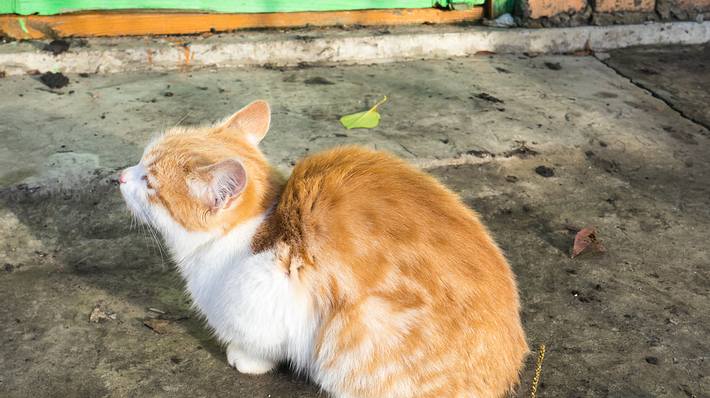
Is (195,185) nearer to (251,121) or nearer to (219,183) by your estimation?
(219,183)

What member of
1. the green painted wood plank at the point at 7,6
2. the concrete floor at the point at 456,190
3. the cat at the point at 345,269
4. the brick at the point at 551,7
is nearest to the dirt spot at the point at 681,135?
the concrete floor at the point at 456,190

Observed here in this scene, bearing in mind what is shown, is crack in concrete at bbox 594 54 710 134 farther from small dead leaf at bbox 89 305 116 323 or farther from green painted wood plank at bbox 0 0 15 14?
green painted wood plank at bbox 0 0 15 14

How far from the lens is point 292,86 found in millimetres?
4797

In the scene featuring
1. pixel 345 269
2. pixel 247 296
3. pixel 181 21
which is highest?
pixel 181 21

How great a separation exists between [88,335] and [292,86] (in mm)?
2355

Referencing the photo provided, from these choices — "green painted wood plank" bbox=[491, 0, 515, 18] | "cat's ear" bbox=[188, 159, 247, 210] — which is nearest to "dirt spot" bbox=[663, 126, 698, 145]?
"green painted wood plank" bbox=[491, 0, 515, 18]

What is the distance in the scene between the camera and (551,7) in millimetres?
5602

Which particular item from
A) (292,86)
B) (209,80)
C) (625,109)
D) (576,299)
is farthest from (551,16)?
(576,299)

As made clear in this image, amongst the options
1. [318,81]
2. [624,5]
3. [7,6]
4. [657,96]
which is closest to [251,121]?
[318,81]

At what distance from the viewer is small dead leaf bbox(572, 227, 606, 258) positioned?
Answer: 3.45m

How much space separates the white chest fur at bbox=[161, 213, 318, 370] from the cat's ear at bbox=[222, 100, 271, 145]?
460mm

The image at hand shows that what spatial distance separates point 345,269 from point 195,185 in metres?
0.57

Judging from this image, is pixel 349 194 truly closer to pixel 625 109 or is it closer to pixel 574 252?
pixel 574 252

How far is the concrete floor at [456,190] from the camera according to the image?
2.78 m
